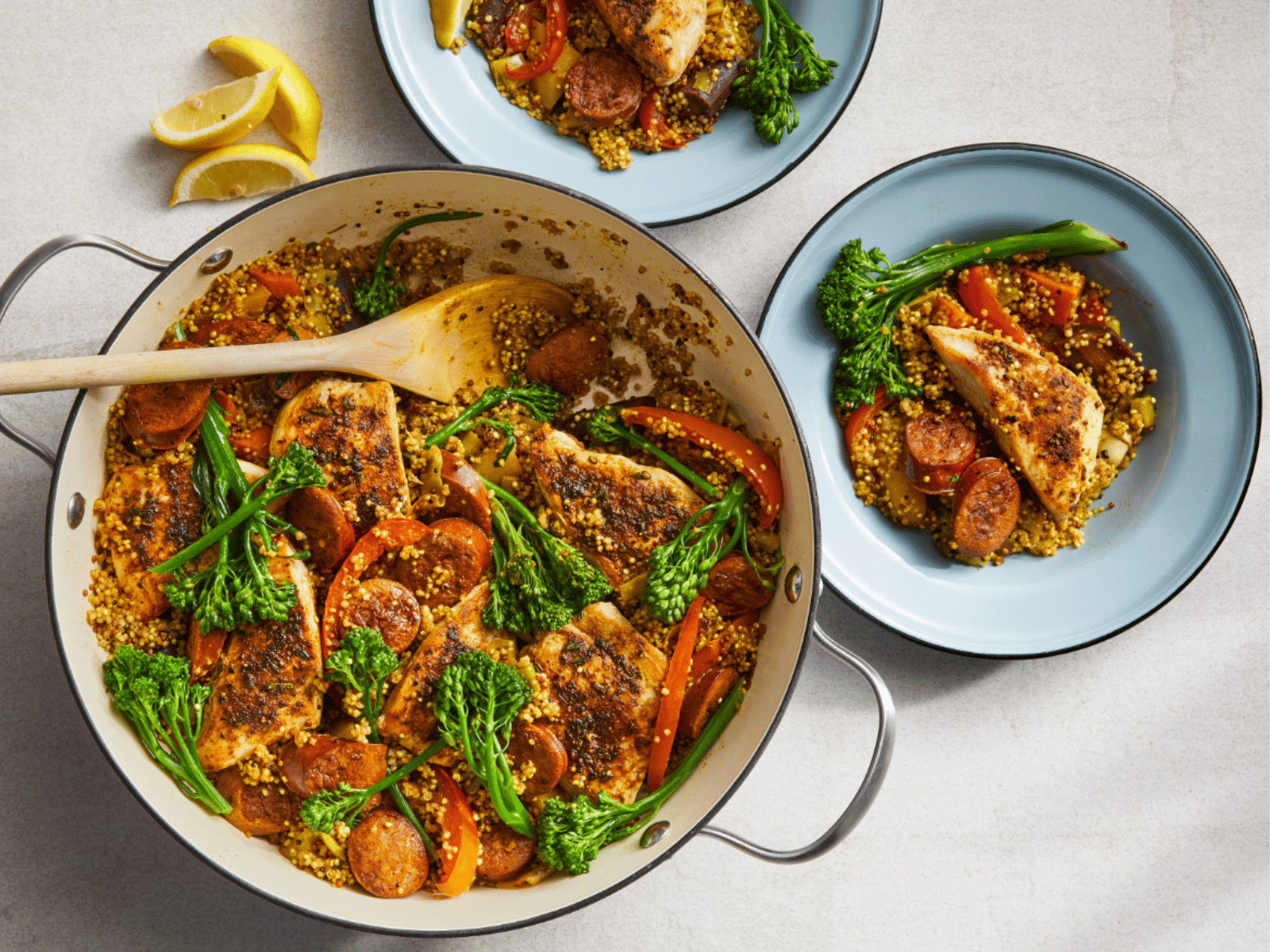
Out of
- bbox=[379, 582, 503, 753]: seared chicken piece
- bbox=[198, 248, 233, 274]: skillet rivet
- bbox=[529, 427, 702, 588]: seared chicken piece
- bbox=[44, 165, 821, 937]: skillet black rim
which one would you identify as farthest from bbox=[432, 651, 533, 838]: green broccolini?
bbox=[198, 248, 233, 274]: skillet rivet

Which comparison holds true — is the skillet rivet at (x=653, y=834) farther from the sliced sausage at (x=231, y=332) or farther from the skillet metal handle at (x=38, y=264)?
the skillet metal handle at (x=38, y=264)

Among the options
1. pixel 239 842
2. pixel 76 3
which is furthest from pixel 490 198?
pixel 239 842

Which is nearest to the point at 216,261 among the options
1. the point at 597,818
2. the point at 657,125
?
the point at 657,125

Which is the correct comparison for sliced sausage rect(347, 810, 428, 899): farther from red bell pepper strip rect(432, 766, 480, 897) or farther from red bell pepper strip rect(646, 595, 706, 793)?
red bell pepper strip rect(646, 595, 706, 793)

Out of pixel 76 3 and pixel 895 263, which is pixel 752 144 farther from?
pixel 76 3

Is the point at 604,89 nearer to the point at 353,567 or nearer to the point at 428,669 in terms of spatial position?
the point at 353,567

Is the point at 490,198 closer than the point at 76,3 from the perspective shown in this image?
Yes
